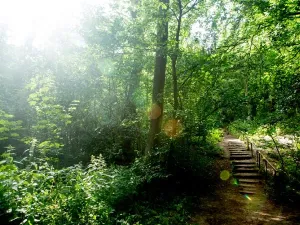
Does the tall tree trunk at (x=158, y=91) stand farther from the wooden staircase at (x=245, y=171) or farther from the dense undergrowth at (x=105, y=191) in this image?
the wooden staircase at (x=245, y=171)

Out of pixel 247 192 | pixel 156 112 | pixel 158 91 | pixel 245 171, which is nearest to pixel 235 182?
pixel 247 192

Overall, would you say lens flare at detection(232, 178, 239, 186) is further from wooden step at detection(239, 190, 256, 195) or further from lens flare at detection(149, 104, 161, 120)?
lens flare at detection(149, 104, 161, 120)

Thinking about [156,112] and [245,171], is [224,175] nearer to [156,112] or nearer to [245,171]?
[245,171]

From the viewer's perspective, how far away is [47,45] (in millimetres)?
16547

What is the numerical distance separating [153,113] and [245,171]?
5619mm

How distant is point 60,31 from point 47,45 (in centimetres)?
144

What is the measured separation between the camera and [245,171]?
11477 mm

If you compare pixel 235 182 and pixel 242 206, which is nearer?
pixel 242 206

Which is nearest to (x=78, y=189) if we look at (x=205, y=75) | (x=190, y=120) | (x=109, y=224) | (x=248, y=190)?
(x=109, y=224)

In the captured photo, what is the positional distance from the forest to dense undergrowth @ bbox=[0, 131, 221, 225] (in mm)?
35

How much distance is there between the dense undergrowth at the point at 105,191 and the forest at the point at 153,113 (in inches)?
1.4

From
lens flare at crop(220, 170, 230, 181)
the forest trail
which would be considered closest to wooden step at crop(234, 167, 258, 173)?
the forest trail

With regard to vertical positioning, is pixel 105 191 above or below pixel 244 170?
below

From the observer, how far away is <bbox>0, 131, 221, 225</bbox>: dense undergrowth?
470 centimetres
